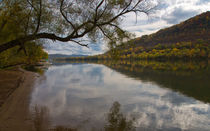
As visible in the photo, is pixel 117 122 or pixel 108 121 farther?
pixel 108 121

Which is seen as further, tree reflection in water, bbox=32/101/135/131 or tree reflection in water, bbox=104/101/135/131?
tree reflection in water, bbox=104/101/135/131

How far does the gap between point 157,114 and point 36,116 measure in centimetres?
873

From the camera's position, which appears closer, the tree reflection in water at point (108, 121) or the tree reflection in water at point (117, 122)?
the tree reflection in water at point (108, 121)

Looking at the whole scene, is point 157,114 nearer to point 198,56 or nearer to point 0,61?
point 0,61

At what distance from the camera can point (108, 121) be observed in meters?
9.74

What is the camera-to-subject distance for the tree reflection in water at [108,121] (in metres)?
8.52

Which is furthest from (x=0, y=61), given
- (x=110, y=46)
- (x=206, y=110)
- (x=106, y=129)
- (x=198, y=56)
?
(x=198, y=56)

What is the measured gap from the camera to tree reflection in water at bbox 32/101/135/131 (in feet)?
27.9

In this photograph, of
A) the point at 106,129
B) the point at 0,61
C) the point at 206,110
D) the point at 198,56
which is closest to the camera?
the point at 106,129

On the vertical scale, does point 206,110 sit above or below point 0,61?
below

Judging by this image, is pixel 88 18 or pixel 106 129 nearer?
pixel 106 129

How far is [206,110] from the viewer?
A: 39.4ft

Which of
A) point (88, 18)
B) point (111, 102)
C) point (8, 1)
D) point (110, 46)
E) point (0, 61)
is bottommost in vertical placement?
point (111, 102)

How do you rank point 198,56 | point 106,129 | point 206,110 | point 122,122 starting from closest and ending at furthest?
1. point 106,129
2. point 122,122
3. point 206,110
4. point 198,56
